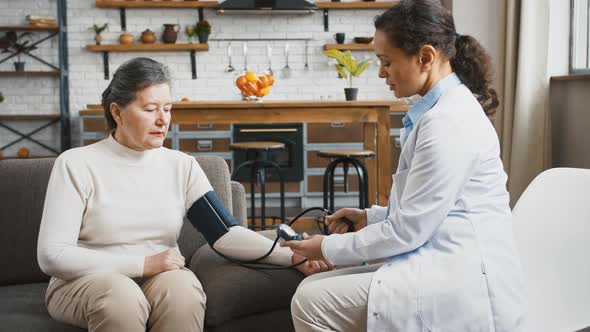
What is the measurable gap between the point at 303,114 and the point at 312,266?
2.78 metres

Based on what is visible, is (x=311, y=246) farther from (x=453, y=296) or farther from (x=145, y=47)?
(x=145, y=47)

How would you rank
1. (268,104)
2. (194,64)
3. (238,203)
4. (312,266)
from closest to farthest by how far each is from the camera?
(312,266)
(238,203)
(268,104)
(194,64)

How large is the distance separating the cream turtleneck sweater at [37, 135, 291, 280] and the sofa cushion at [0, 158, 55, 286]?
0.40m

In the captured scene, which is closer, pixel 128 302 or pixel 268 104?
pixel 128 302

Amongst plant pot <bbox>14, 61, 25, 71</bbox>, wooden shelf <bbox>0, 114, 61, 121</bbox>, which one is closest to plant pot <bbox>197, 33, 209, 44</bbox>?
wooden shelf <bbox>0, 114, 61, 121</bbox>

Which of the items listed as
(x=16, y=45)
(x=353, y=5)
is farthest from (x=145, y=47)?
(x=353, y=5)

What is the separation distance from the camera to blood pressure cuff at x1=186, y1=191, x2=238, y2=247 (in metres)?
2.04

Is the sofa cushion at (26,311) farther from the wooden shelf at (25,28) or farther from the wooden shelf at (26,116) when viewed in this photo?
the wooden shelf at (25,28)

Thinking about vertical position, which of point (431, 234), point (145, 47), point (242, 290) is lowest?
point (242, 290)

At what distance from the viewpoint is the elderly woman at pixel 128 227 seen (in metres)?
1.74

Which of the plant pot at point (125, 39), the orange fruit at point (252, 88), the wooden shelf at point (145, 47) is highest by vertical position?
the plant pot at point (125, 39)

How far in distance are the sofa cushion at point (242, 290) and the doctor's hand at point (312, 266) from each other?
0.07 feet

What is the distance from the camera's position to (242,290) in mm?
1899

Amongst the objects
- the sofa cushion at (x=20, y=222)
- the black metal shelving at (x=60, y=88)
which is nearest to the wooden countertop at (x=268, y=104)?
the sofa cushion at (x=20, y=222)
